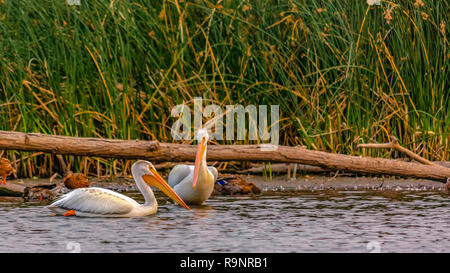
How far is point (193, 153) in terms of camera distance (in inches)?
403

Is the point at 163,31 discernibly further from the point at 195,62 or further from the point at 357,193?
the point at 357,193

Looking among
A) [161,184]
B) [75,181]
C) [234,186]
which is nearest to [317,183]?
[234,186]

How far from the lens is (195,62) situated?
12070 millimetres

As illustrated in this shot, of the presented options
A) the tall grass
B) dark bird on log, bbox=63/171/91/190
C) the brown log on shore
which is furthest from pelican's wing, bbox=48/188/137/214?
the tall grass

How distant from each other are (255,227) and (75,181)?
3.17 m

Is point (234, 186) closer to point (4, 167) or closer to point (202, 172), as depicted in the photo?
point (202, 172)

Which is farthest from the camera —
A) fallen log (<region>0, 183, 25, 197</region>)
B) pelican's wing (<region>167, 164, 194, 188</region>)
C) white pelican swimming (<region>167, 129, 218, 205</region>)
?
Answer: fallen log (<region>0, 183, 25, 197</region>)

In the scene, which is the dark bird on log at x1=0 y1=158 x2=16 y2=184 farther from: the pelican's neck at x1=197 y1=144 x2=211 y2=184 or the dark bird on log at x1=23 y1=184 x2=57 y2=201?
the pelican's neck at x1=197 y1=144 x2=211 y2=184

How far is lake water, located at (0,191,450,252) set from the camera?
23.8ft

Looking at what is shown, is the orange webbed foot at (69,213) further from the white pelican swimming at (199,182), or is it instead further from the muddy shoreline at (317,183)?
the muddy shoreline at (317,183)

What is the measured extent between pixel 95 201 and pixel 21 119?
3.32 metres

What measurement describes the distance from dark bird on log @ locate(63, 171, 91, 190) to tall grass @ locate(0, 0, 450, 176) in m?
0.83
